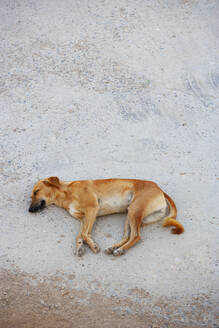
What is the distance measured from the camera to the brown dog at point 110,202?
567 cm

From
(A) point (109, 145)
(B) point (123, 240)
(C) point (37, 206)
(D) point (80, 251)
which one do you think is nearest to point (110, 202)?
(B) point (123, 240)

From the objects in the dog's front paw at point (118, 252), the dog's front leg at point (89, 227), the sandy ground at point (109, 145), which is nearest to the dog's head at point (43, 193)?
the sandy ground at point (109, 145)

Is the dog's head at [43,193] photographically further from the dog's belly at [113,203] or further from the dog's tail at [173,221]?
the dog's tail at [173,221]

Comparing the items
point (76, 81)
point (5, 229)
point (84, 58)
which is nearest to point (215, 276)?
point (5, 229)

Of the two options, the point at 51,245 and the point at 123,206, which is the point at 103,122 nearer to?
the point at 123,206

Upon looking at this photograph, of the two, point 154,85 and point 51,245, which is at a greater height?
point 154,85

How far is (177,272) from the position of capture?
5.23 m

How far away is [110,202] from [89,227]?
56 centimetres

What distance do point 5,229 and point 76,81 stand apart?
4.71 meters


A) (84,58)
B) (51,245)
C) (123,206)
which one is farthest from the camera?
(84,58)

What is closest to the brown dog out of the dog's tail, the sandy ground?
the dog's tail

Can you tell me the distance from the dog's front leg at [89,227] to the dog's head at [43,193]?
0.70 m

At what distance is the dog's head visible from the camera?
20.5 ft

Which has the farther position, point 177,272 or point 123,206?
point 123,206
